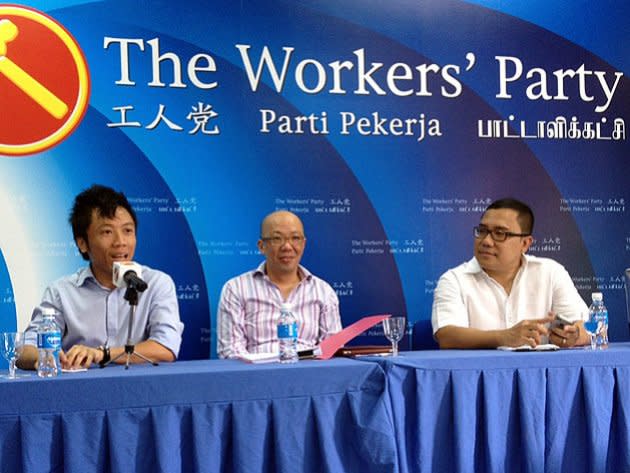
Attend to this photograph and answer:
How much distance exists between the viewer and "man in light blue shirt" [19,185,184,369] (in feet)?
11.1

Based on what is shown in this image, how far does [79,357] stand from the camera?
265 cm

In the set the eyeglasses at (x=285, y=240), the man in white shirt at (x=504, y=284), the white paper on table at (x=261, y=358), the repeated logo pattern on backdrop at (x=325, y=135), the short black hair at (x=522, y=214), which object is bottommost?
the white paper on table at (x=261, y=358)

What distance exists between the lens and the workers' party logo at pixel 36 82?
4047 mm

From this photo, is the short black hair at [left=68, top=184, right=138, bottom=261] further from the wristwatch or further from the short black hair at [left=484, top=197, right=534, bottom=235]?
the short black hair at [left=484, top=197, right=534, bottom=235]

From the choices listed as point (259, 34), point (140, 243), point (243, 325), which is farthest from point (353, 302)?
point (259, 34)

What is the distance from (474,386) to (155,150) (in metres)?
2.29

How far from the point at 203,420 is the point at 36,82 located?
2.37 meters

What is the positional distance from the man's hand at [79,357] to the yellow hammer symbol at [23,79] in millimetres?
1790

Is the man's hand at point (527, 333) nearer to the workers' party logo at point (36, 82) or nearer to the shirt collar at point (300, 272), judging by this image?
the shirt collar at point (300, 272)

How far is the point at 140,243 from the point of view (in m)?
4.25

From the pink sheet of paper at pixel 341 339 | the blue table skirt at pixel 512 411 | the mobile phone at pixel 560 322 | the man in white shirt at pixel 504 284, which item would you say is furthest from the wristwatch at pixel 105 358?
the mobile phone at pixel 560 322

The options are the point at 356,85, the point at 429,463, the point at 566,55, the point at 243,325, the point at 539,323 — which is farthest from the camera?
the point at 566,55

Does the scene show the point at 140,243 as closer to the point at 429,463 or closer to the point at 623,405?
the point at 429,463

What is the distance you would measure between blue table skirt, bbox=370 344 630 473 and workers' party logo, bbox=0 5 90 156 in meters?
2.32
